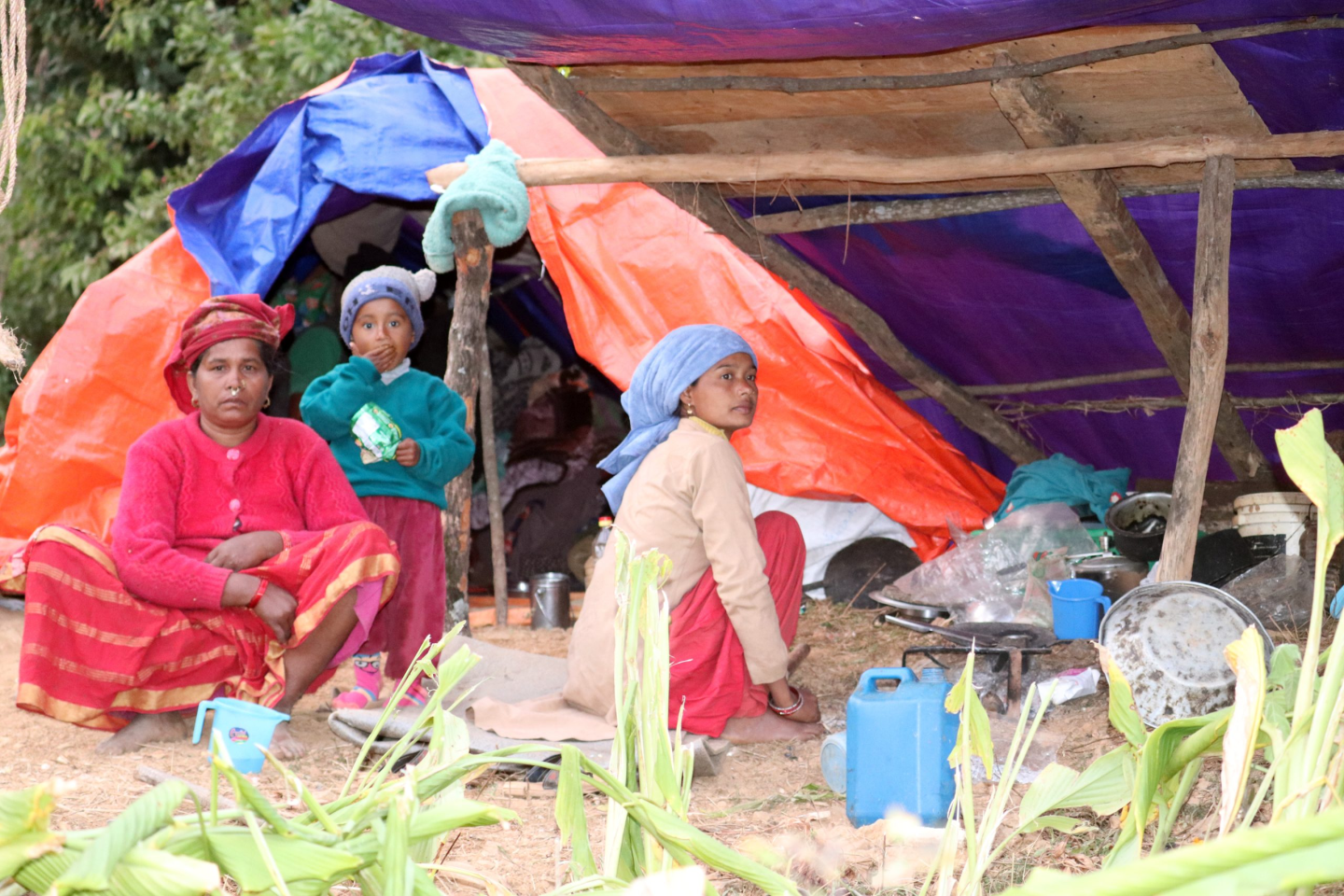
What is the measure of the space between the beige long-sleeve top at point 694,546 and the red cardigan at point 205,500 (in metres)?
0.75

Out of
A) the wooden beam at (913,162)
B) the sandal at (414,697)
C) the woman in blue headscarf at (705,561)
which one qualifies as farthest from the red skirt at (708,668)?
the wooden beam at (913,162)

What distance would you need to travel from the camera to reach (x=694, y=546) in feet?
10.4

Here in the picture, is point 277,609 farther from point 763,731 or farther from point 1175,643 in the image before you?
point 1175,643

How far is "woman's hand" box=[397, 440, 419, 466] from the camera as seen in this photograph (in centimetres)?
372

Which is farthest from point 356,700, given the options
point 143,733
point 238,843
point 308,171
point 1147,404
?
point 1147,404

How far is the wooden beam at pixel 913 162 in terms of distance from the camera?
2.99 metres

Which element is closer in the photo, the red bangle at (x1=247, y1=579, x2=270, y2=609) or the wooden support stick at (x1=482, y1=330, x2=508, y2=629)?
the red bangle at (x1=247, y1=579, x2=270, y2=609)

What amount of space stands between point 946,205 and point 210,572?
2316mm

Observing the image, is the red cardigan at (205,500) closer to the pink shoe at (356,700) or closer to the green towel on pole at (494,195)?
the pink shoe at (356,700)

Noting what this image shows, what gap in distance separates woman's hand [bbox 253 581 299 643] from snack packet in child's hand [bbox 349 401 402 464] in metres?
0.69

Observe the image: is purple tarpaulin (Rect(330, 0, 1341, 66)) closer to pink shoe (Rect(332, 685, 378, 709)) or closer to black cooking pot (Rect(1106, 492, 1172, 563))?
pink shoe (Rect(332, 685, 378, 709))

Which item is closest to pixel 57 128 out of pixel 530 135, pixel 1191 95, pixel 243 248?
pixel 243 248

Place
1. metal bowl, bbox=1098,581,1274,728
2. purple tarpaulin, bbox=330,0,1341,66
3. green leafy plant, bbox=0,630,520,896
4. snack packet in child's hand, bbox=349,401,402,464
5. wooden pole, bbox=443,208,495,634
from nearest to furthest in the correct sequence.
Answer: green leafy plant, bbox=0,630,520,896, purple tarpaulin, bbox=330,0,1341,66, metal bowl, bbox=1098,581,1274,728, snack packet in child's hand, bbox=349,401,402,464, wooden pole, bbox=443,208,495,634

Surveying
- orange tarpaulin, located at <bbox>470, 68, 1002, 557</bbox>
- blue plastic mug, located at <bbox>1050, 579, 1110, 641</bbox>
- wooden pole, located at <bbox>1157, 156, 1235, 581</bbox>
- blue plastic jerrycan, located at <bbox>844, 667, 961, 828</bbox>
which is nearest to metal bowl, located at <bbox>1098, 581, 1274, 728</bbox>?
wooden pole, located at <bbox>1157, 156, 1235, 581</bbox>
